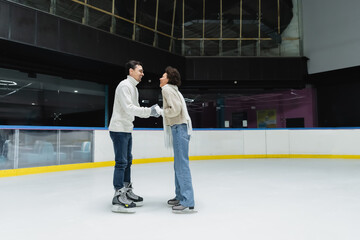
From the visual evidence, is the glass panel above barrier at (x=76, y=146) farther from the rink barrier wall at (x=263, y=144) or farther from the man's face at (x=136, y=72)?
the man's face at (x=136, y=72)

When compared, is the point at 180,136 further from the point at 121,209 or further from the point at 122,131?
the point at 121,209

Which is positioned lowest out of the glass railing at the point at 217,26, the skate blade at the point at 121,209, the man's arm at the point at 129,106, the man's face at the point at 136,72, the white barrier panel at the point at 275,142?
the skate blade at the point at 121,209

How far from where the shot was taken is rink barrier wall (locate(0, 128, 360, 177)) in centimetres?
825

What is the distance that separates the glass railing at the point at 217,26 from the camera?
32.6 feet

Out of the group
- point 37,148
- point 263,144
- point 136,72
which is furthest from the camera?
point 263,144

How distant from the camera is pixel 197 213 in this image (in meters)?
2.51

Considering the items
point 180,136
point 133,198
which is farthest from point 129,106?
point 133,198

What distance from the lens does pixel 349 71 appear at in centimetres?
981

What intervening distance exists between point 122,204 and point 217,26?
10.2 m

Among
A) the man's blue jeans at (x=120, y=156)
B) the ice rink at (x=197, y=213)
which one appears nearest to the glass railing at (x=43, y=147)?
the ice rink at (x=197, y=213)

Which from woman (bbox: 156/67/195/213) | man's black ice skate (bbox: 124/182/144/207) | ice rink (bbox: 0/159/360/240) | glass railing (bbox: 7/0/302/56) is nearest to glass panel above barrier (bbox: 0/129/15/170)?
ice rink (bbox: 0/159/360/240)

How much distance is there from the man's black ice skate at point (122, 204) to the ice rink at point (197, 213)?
0.06 m

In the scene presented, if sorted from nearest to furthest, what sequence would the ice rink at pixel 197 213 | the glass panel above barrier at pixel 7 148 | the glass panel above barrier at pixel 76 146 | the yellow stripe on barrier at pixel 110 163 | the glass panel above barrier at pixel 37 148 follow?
the ice rink at pixel 197 213 → the glass panel above barrier at pixel 7 148 → the yellow stripe on barrier at pixel 110 163 → the glass panel above barrier at pixel 37 148 → the glass panel above barrier at pixel 76 146

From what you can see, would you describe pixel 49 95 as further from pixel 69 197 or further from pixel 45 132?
pixel 69 197
